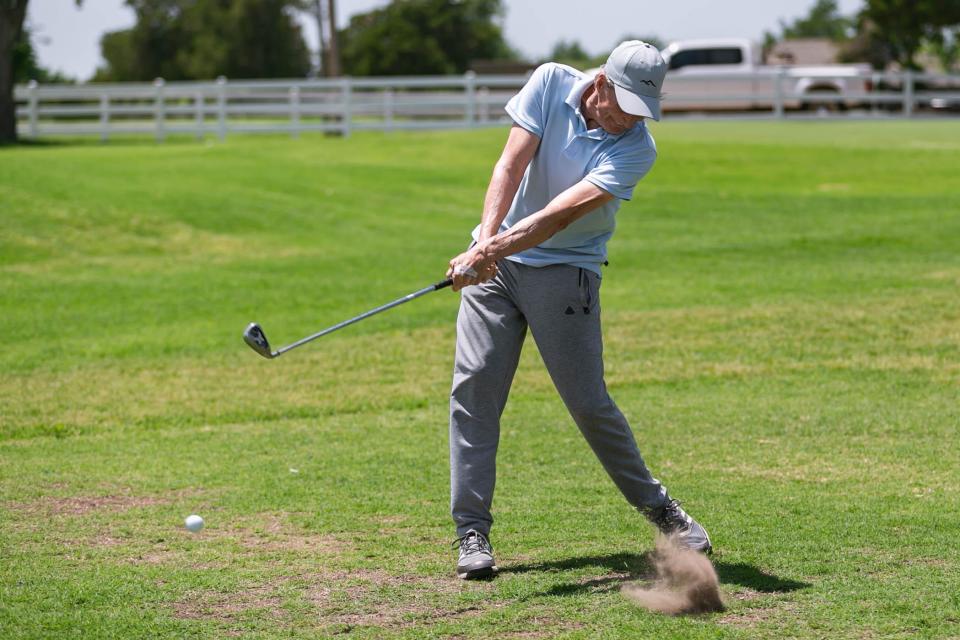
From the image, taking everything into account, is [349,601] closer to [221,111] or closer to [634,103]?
[634,103]

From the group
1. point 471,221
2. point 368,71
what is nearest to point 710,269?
point 471,221

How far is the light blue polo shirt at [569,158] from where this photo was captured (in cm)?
492

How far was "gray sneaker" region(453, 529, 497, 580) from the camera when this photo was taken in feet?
16.4

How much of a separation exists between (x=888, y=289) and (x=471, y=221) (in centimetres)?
692

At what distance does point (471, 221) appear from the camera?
1811 centimetres

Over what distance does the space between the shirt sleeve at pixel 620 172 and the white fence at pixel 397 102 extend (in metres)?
24.3

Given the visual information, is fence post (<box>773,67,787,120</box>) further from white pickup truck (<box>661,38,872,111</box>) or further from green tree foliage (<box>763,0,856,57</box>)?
green tree foliage (<box>763,0,856,57</box>)

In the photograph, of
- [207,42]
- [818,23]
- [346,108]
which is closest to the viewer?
[346,108]

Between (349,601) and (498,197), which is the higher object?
(498,197)

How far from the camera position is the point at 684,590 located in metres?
4.64

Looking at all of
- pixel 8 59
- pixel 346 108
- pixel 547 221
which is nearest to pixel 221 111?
pixel 346 108

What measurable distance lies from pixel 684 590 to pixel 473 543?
2.93 feet

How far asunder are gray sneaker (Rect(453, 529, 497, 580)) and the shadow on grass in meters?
0.13

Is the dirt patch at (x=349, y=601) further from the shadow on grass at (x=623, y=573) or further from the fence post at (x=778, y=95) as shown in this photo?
the fence post at (x=778, y=95)
